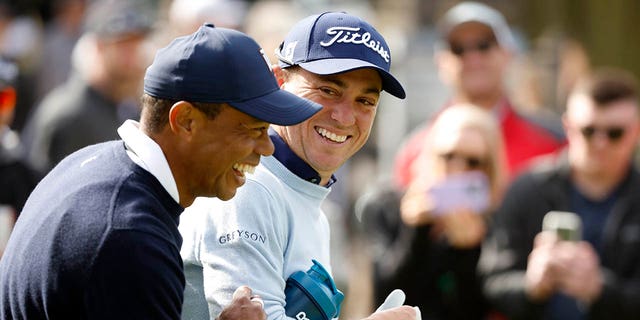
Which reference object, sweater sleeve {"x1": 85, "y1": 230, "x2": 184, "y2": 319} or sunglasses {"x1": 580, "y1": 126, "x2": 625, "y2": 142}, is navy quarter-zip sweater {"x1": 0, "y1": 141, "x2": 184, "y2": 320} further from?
sunglasses {"x1": 580, "y1": 126, "x2": 625, "y2": 142}

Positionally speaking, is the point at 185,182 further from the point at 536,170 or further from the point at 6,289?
the point at 536,170

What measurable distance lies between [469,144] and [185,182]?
12.3 feet

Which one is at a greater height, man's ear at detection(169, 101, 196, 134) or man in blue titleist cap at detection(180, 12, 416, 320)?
man's ear at detection(169, 101, 196, 134)

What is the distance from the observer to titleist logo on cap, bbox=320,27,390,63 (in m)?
4.16

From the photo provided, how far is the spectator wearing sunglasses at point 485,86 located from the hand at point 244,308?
167 inches

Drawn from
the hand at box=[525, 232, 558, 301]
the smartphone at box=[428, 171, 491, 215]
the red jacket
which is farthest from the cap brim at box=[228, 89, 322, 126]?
the red jacket

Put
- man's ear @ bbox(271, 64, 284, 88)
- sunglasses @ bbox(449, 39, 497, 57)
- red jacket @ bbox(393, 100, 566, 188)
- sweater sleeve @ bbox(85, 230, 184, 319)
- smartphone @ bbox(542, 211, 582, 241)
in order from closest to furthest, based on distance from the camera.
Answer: sweater sleeve @ bbox(85, 230, 184, 319) < man's ear @ bbox(271, 64, 284, 88) < smartphone @ bbox(542, 211, 582, 241) < red jacket @ bbox(393, 100, 566, 188) < sunglasses @ bbox(449, 39, 497, 57)

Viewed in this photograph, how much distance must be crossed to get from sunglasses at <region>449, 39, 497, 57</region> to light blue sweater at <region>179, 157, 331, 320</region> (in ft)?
14.2

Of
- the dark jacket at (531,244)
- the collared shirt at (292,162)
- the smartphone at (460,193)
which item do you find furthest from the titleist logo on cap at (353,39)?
the dark jacket at (531,244)

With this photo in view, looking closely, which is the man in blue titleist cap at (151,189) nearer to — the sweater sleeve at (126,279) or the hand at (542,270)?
the sweater sleeve at (126,279)

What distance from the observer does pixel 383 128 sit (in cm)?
1191

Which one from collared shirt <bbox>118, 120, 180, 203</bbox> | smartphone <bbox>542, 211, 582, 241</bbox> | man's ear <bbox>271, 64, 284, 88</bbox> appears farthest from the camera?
smartphone <bbox>542, 211, 582, 241</bbox>

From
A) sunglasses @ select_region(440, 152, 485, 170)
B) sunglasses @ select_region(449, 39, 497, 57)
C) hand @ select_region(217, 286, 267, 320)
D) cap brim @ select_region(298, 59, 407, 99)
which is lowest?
sunglasses @ select_region(440, 152, 485, 170)

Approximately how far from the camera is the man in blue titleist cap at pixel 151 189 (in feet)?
10.9
